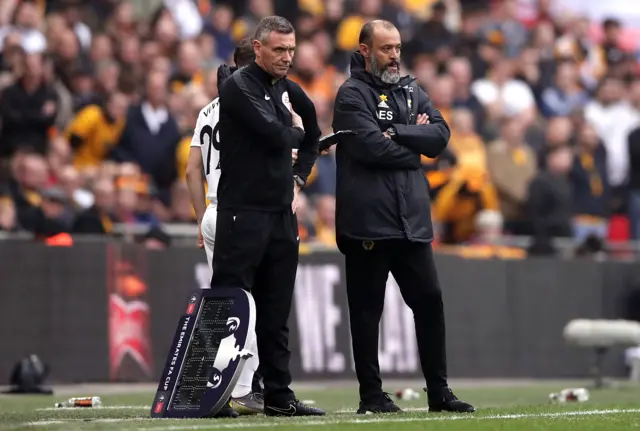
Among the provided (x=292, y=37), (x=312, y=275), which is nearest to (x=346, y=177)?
(x=292, y=37)

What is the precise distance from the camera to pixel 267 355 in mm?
10383

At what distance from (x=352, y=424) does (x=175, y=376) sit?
1.50 m

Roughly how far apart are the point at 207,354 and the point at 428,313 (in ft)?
5.09

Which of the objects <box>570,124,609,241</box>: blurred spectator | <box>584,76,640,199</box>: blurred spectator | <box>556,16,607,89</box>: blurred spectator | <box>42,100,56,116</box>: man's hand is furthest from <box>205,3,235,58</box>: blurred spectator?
<box>556,16,607,89</box>: blurred spectator

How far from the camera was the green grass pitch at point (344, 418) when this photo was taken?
9172mm

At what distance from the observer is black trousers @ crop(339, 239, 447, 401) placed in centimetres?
1064

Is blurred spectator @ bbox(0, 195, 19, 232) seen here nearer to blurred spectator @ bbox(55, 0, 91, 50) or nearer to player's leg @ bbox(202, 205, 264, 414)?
blurred spectator @ bbox(55, 0, 91, 50)

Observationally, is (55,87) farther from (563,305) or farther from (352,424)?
(352,424)

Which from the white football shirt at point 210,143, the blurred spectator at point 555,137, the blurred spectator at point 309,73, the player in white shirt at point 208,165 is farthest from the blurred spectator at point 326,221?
the white football shirt at point 210,143

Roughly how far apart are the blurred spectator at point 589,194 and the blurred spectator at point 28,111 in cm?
786

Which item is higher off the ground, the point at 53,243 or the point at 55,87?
the point at 55,87

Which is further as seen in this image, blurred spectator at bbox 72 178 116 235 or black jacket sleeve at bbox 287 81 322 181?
blurred spectator at bbox 72 178 116 235

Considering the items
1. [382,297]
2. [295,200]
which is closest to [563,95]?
[382,297]

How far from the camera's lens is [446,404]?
10648 millimetres
